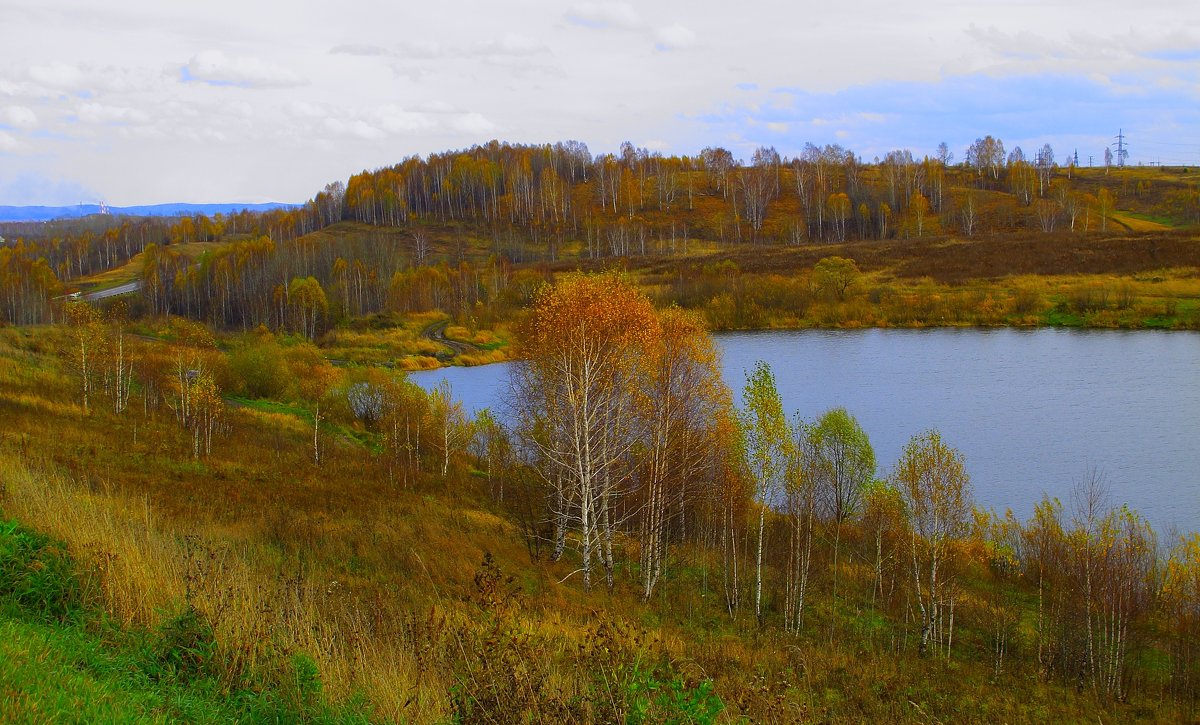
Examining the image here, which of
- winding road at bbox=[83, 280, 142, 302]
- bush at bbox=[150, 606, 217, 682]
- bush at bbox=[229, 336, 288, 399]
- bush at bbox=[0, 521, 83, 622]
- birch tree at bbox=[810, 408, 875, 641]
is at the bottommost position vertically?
birch tree at bbox=[810, 408, 875, 641]

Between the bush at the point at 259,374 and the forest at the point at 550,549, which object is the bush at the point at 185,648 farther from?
the bush at the point at 259,374

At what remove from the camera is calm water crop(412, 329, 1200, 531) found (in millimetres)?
30125

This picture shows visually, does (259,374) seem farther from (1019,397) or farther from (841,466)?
(1019,397)

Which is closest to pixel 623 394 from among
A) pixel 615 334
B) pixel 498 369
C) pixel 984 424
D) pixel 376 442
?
pixel 615 334

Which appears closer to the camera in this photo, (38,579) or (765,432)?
(38,579)

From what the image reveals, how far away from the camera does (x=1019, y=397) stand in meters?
41.8

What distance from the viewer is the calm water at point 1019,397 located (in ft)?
98.8

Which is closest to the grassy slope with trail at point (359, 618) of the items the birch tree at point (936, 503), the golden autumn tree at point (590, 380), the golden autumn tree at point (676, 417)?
the birch tree at point (936, 503)

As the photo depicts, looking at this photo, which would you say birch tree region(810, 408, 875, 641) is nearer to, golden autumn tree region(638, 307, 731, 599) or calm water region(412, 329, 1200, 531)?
calm water region(412, 329, 1200, 531)

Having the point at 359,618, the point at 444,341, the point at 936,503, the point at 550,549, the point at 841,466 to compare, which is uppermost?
the point at 359,618

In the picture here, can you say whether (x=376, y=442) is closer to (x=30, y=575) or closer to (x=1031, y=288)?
(x=30, y=575)

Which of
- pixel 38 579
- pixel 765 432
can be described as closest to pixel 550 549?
pixel 765 432

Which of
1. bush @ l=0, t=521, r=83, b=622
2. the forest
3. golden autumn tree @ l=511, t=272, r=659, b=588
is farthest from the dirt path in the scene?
bush @ l=0, t=521, r=83, b=622

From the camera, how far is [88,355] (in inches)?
1336
